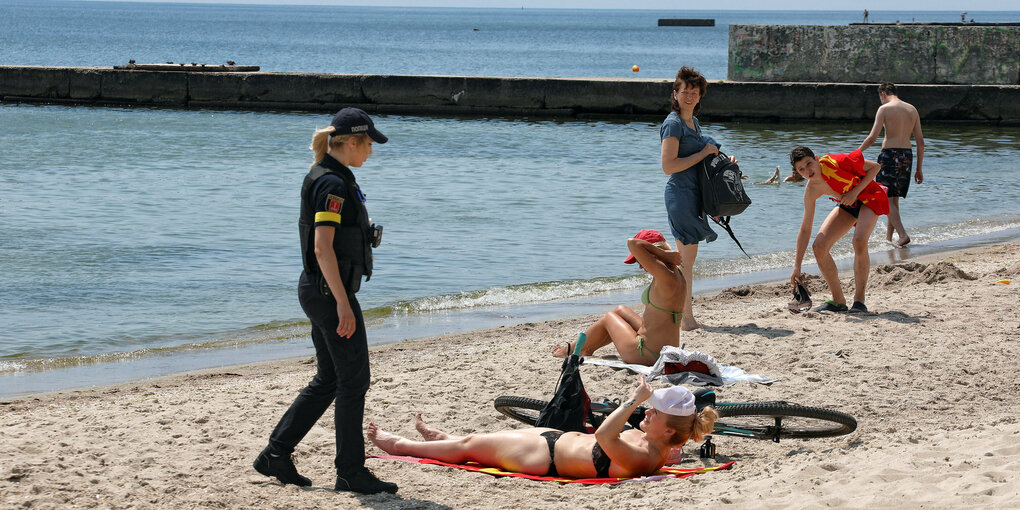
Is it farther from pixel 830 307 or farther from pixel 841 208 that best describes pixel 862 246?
pixel 830 307

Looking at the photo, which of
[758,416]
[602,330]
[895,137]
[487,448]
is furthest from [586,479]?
[895,137]

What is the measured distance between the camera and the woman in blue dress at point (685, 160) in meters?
6.89

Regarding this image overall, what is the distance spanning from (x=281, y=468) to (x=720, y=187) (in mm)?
3672

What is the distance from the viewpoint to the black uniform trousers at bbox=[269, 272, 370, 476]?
13.5 ft

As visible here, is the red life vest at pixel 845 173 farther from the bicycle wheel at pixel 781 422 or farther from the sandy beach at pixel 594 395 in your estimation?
the bicycle wheel at pixel 781 422

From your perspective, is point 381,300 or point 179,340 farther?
point 381,300

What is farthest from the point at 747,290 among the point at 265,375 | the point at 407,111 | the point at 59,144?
the point at 407,111

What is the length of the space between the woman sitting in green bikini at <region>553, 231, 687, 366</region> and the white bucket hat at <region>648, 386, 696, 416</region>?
5.05 ft

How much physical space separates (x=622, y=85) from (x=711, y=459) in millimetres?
23851

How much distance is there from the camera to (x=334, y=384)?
432 centimetres

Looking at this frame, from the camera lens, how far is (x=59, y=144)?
22.2 metres

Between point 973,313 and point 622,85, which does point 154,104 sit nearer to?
point 622,85

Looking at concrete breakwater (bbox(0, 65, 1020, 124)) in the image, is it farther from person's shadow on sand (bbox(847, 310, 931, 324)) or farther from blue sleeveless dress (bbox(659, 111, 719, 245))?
blue sleeveless dress (bbox(659, 111, 719, 245))

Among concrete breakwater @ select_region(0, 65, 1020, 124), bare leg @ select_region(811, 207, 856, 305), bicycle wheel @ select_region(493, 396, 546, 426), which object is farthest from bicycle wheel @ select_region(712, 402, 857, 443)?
concrete breakwater @ select_region(0, 65, 1020, 124)
